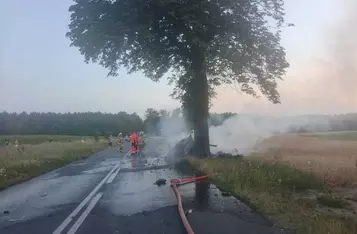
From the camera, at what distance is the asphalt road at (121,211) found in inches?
295

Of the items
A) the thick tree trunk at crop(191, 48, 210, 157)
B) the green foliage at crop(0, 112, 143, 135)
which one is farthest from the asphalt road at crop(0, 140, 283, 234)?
the green foliage at crop(0, 112, 143, 135)

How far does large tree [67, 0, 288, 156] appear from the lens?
2027 cm

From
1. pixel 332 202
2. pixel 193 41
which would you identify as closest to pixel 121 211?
pixel 332 202

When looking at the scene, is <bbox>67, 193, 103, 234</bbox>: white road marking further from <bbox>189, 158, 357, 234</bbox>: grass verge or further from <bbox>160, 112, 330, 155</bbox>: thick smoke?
<bbox>160, 112, 330, 155</bbox>: thick smoke

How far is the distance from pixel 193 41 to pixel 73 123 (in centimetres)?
11706

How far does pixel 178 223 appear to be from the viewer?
7762 mm

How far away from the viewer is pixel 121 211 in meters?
9.20

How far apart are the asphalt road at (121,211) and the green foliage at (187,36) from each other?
29.7ft

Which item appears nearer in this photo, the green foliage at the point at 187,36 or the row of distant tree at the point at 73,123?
the green foliage at the point at 187,36

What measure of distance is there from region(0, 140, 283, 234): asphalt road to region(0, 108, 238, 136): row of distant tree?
88.0 meters

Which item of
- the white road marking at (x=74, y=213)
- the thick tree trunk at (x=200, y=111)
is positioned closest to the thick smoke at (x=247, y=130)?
the thick tree trunk at (x=200, y=111)

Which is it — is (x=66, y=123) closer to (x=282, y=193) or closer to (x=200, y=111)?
(x=200, y=111)

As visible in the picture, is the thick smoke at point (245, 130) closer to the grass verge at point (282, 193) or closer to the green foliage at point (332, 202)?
the grass verge at point (282, 193)

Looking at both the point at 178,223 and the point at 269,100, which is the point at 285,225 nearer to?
the point at 178,223
